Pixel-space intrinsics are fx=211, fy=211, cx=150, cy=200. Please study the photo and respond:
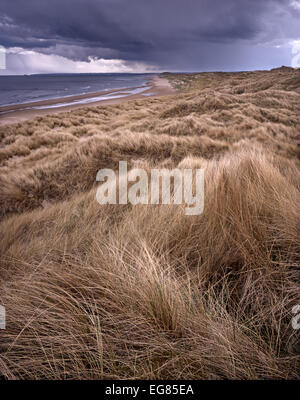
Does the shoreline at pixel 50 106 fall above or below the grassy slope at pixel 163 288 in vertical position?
above

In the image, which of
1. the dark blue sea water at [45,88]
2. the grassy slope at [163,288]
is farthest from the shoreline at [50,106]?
the grassy slope at [163,288]

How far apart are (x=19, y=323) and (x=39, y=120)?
1497 centimetres

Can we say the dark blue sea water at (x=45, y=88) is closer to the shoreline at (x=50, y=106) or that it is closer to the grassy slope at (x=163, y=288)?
the shoreline at (x=50, y=106)

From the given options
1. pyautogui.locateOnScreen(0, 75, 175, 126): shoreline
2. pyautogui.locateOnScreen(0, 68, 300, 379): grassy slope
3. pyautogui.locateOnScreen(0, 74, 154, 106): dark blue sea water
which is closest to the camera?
pyautogui.locateOnScreen(0, 68, 300, 379): grassy slope

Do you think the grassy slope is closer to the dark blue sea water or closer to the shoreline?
the shoreline

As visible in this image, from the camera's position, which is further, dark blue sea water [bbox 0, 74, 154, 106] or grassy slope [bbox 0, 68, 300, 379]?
dark blue sea water [bbox 0, 74, 154, 106]

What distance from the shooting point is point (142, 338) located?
1.07 meters

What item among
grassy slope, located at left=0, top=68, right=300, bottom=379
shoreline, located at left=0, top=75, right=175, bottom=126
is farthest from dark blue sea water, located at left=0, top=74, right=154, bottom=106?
grassy slope, located at left=0, top=68, right=300, bottom=379

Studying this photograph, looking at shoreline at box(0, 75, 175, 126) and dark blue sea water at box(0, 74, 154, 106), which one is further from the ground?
dark blue sea water at box(0, 74, 154, 106)

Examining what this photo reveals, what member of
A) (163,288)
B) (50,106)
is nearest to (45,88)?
(50,106)

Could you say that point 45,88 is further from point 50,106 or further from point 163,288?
point 163,288

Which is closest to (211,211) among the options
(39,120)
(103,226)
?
(103,226)
